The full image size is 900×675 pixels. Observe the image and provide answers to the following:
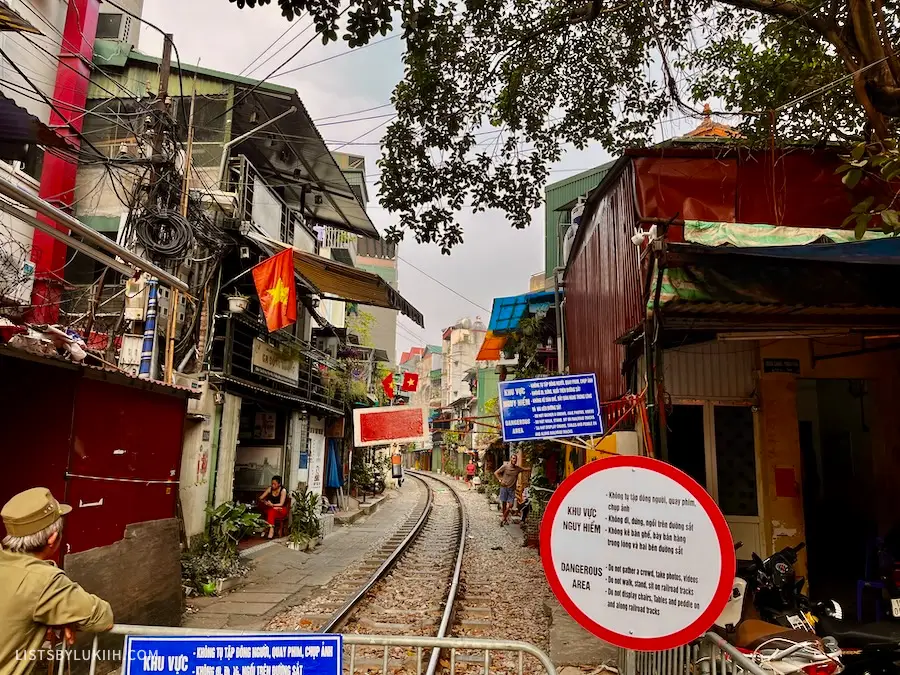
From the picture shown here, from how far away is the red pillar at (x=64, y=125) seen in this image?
11.8m

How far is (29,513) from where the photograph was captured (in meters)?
2.70

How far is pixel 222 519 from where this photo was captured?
1029 cm

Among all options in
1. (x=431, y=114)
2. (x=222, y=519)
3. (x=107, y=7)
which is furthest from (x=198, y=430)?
(x=107, y=7)

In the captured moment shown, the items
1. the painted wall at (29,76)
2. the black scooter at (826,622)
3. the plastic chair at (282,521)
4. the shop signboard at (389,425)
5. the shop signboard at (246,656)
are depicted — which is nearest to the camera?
the shop signboard at (246,656)

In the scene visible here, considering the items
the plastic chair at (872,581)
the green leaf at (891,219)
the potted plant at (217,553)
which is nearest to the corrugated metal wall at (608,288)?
the green leaf at (891,219)

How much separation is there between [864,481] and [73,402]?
900 cm

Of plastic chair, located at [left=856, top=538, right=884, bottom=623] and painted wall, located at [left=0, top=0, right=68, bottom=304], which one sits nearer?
plastic chair, located at [left=856, top=538, right=884, bottom=623]

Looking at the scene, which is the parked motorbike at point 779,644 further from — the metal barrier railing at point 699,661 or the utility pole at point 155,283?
Result: the utility pole at point 155,283

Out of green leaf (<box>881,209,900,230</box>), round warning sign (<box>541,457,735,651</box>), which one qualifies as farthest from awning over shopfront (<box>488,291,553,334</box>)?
round warning sign (<box>541,457,735,651</box>)

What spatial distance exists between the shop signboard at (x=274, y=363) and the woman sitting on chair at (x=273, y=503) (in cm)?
248

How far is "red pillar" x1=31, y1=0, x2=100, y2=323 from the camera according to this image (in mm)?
11766

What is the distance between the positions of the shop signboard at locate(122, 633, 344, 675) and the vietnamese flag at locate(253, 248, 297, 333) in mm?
8624

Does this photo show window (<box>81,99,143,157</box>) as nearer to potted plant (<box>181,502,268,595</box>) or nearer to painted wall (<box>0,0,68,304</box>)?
painted wall (<box>0,0,68,304</box>)

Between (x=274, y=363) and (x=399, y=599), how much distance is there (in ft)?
23.2
